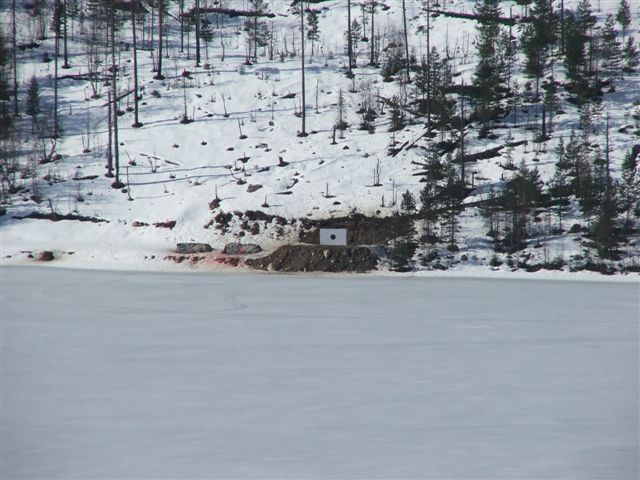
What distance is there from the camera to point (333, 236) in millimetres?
28344

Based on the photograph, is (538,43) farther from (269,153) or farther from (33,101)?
(33,101)

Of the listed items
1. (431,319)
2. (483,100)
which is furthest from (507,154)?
(431,319)

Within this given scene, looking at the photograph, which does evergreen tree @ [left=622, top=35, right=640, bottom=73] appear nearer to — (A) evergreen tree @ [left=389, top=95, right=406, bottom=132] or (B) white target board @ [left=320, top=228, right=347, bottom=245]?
(A) evergreen tree @ [left=389, top=95, right=406, bottom=132]

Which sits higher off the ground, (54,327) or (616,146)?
(616,146)

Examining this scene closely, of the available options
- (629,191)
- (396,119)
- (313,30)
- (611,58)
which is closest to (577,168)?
(629,191)

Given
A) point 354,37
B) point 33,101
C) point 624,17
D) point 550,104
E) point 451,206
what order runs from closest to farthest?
point 451,206, point 550,104, point 33,101, point 624,17, point 354,37

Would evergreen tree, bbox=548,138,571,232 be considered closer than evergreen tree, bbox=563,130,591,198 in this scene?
Yes

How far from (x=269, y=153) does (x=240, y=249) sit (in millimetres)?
10668

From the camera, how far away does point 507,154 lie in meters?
32.9

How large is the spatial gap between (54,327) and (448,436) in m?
9.08

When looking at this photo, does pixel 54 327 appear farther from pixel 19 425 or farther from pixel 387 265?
pixel 387 265

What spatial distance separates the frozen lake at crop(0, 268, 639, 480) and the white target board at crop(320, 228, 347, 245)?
12.5 meters

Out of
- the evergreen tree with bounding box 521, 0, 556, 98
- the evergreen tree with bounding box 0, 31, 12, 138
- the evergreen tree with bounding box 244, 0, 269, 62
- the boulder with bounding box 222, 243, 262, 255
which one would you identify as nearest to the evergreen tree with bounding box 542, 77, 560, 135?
the evergreen tree with bounding box 521, 0, 556, 98

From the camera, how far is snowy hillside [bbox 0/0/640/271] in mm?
28250
